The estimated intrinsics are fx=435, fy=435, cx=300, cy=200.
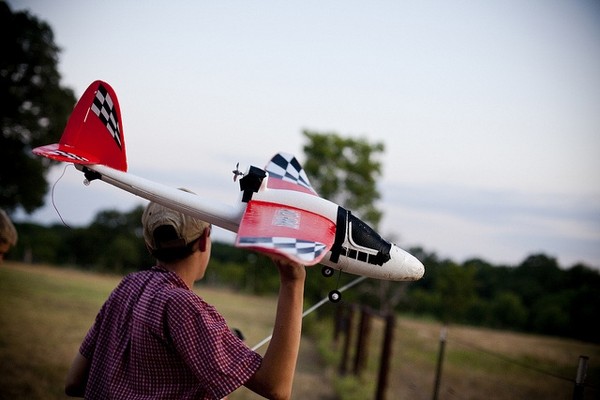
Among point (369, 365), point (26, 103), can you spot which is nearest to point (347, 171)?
point (369, 365)

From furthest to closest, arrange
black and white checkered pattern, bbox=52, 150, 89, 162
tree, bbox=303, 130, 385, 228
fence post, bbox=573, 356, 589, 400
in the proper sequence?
tree, bbox=303, 130, 385, 228, fence post, bbox=573, 356, 589, 400, black and white checkered pattern, bbox=52, 150, 89, 162

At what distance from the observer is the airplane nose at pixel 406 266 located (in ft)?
5.60

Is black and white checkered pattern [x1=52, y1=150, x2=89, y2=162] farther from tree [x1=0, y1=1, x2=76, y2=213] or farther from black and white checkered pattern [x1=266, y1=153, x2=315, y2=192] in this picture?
tree [x1=0, y1=1, x2=76, y2=213]

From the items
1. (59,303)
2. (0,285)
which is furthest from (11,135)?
(59,303)

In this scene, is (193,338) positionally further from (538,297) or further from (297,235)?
(538,297)

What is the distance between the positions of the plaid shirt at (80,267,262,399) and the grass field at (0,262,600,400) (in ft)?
9.80

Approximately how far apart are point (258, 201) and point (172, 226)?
0.32m

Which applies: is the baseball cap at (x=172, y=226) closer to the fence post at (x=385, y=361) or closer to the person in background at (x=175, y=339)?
the person in background at (x=175, y=339)

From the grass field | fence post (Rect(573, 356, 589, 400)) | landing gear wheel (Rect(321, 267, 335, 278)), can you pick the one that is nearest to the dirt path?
the grass field

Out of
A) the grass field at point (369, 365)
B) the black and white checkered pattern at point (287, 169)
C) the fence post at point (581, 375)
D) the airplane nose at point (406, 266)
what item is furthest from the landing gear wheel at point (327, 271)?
the grass field at point (369, 365)

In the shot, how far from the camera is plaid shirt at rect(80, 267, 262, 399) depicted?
1242 millimetres

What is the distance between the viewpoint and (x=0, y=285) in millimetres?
14977

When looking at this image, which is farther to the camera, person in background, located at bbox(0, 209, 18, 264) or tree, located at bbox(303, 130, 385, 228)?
tree, located at bbox(303, 130, 385, 228)

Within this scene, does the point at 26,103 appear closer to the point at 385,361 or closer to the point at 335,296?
the point at 385,361
